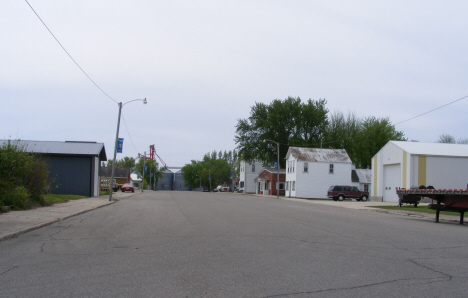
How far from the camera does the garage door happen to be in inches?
1720

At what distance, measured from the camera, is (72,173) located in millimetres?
37375

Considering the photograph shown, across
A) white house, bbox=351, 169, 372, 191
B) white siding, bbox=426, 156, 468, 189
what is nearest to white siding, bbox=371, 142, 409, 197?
white siding, bbox=426, 156, 468, 189

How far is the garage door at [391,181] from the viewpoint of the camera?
43.7 meters

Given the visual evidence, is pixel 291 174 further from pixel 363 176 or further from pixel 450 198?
pixel 450 198

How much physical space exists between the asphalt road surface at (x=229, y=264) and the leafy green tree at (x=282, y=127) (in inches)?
2384

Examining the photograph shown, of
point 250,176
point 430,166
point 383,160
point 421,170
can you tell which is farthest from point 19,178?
point 250,176

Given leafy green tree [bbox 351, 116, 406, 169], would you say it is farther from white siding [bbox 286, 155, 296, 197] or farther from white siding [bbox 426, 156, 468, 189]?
white siding [bbox 426, 156, 468, 189]

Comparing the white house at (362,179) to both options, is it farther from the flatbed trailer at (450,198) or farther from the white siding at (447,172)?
the flatbed trailer at (450,198)

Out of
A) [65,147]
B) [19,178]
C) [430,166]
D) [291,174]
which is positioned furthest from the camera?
[291,174]

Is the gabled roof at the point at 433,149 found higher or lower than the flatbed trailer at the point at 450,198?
higher

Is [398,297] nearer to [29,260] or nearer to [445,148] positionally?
[29,260]

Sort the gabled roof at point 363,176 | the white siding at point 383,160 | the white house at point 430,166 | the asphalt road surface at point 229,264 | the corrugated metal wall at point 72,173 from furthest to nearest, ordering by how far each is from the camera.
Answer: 1. the gabled roof at point 363,176
2. the white siding at point 383,160
3. the white house at point 430,166
4. the corrugated metal wall at point 72,173
5. the asphalt road surface at point 229,264

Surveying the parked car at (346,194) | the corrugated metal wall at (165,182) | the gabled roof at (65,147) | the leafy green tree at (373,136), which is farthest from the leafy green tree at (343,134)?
the corrugated metal wall at (165,182)

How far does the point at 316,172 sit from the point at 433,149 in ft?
62.8
